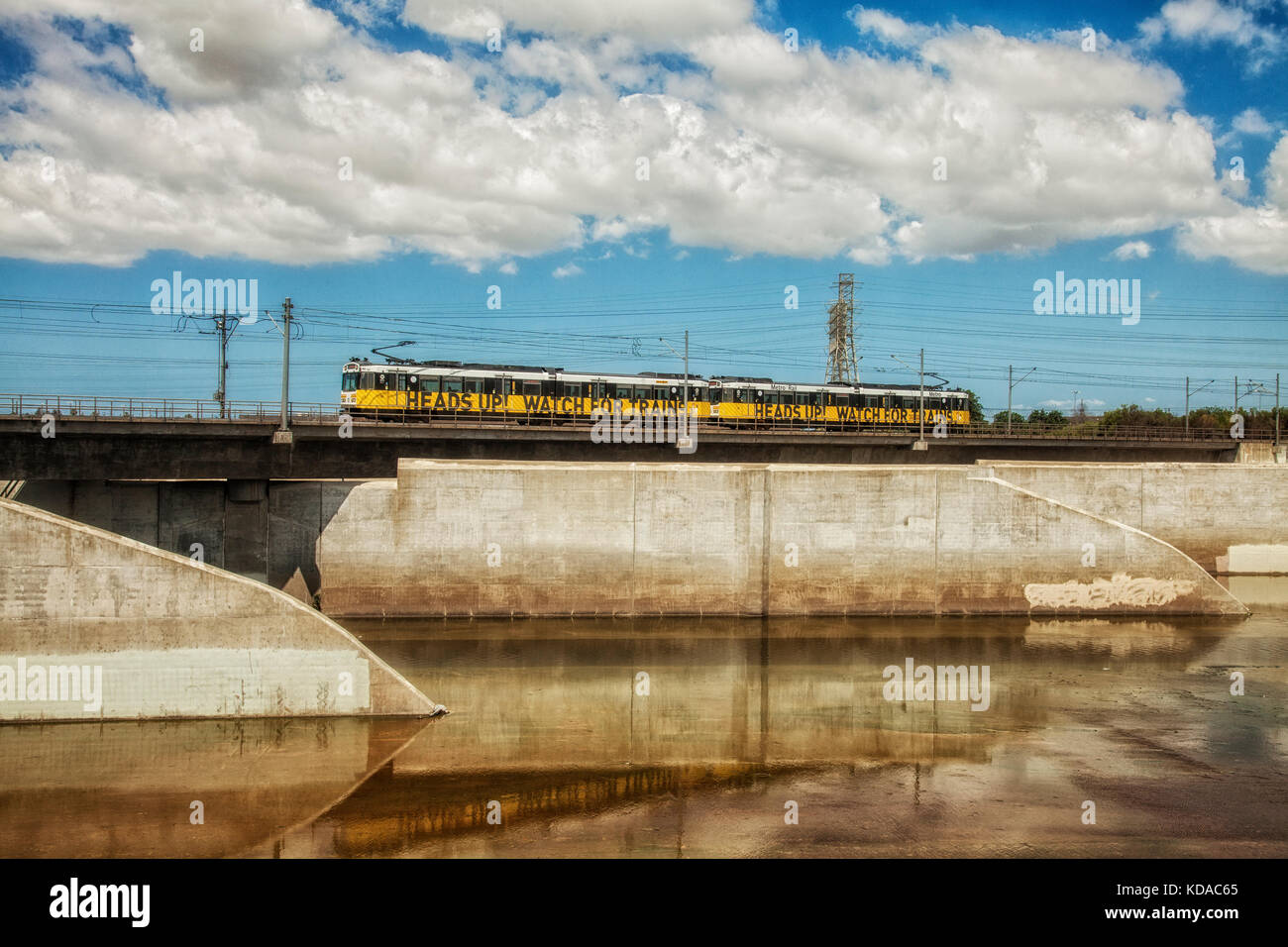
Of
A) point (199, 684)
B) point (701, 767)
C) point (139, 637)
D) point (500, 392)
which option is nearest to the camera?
point (701, 767)

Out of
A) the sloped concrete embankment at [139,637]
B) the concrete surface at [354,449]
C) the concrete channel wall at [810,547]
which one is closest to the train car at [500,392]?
the concrete surface at [354,449]

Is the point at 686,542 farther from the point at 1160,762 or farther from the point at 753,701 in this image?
the point at 1160,762

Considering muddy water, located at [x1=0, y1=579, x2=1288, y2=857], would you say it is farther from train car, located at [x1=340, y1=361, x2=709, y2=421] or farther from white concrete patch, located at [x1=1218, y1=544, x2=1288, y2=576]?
train car, located at [x1=340, y1=361, x2=709, y2=421]

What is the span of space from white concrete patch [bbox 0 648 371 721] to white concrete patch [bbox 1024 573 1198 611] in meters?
24.4

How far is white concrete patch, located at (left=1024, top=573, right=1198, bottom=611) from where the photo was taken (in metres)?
32.6

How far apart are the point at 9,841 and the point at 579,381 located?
35281 millimetres

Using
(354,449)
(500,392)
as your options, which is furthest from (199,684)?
(500,392)

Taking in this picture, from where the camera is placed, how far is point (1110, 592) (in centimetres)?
3275

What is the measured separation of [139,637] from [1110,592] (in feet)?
101

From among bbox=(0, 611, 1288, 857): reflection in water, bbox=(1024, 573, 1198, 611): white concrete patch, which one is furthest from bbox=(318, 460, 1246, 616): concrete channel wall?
bbox=(0, 611, 1288, 857): reflection in water

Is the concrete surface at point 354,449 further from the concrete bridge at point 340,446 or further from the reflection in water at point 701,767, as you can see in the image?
the reflection in water at point 701,767

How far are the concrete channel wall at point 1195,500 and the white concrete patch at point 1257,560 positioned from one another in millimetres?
45

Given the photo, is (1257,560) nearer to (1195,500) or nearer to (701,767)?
(1195,500)

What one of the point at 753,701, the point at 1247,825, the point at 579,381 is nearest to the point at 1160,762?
the point at 1247,825
